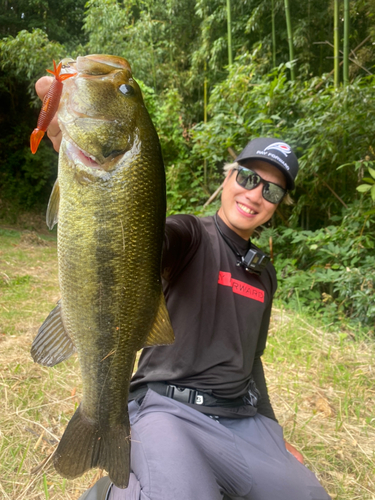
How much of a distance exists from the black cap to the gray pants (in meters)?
1.34

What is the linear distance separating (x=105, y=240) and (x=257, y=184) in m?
1.22

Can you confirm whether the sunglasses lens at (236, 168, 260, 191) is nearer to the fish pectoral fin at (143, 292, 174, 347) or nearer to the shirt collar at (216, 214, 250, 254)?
the shirt collar at (216, 214, 250, 254)

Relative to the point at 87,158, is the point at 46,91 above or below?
above

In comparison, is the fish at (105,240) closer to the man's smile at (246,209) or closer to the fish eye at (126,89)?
the fish eye at (126,89)

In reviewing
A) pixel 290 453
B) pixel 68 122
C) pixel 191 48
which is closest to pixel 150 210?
pixel 68 122

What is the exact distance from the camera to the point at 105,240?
102 cm

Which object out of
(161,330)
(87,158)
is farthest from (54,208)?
(161,330)

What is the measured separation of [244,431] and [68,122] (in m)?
1.58

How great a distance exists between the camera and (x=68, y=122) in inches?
39.9

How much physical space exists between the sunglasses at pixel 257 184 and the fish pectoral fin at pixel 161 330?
109cm

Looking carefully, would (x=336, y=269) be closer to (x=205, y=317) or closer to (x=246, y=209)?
(x=246, y=209)

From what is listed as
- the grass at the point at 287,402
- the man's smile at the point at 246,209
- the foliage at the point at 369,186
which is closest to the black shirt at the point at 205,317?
the man's smile at the point at 246,209

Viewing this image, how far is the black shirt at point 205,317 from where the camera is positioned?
1.61m

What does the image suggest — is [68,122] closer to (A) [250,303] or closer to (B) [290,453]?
(A) [250,303]
